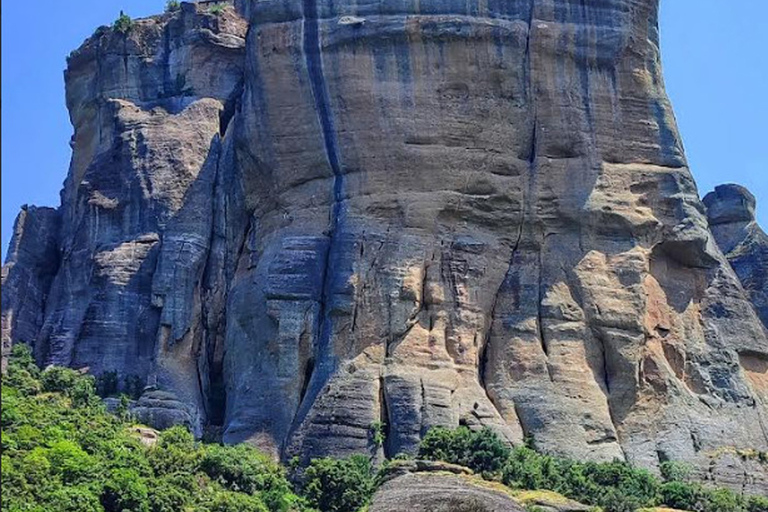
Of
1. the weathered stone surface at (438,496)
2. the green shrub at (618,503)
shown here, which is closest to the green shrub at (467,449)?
the green shrub at (618,503)

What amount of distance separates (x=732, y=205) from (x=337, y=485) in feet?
89.6

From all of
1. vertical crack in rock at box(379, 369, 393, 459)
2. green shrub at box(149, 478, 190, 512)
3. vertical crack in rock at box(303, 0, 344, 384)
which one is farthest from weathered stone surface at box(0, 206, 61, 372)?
green shrub at box(149, 478, 190, 512)

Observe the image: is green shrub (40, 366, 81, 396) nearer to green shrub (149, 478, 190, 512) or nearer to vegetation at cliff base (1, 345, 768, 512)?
vegetation at cliff base (1, 345, 768, 512)

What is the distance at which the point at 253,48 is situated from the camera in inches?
1905

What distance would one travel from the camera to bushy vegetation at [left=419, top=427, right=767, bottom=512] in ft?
120

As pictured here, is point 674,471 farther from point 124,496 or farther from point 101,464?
point 124,496

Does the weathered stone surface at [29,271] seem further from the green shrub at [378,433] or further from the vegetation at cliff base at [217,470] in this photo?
the green shrub at [378,433]

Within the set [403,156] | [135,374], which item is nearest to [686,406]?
[403,156]

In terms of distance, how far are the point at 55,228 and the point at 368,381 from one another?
20.0 meters

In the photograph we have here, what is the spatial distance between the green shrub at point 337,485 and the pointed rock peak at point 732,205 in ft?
82.8

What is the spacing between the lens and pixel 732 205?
5872 cm

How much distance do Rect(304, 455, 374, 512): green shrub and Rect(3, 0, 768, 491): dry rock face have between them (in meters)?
2.41

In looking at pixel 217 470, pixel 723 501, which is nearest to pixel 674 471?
pixel 723 501

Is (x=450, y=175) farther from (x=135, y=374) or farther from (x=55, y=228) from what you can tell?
(x=55, y=228)
